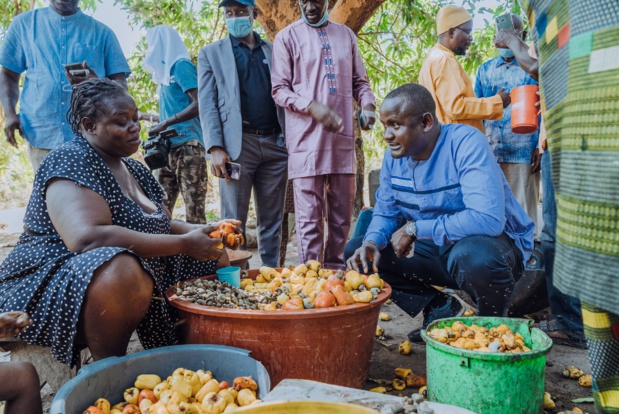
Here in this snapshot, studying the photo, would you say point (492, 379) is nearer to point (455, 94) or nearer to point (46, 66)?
point (455, 94)

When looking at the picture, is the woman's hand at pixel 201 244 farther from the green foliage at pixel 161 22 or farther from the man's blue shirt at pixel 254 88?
the green foliage at pixel 161 22

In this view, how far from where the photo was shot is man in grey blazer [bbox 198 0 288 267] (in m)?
3.62

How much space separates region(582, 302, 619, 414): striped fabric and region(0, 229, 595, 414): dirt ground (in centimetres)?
122

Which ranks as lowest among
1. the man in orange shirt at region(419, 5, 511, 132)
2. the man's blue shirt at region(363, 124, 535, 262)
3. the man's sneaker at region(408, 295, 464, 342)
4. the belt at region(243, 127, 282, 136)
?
the man's sneaker at region(408, 295, 464, 342)

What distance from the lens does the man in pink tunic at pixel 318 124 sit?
340 centimetres

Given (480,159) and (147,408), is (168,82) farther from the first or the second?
(147,408)

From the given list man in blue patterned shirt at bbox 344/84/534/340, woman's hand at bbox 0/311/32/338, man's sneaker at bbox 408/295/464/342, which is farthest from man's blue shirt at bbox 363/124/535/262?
woman's hand at bbox 0/311/32/338

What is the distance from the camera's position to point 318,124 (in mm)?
3389

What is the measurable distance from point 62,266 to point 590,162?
1.88 metres

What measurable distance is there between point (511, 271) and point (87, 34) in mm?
3129

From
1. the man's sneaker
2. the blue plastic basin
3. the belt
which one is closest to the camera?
the blue plastic basin

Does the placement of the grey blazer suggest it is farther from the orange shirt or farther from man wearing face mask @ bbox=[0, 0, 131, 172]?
the orange shirt

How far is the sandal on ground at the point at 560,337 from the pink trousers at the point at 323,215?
1.30 metres

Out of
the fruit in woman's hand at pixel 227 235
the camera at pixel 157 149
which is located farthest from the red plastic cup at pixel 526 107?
the camera at pixel 157 149
